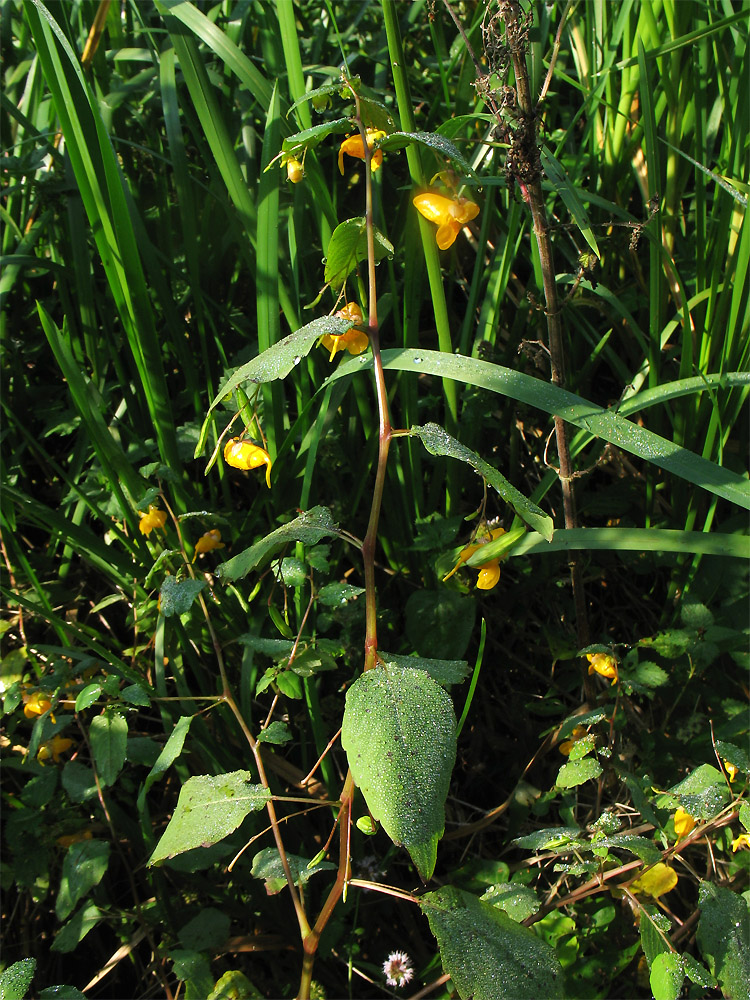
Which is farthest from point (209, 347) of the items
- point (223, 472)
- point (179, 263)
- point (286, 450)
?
point (286, 450)

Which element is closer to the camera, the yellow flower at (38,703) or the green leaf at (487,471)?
the green leaf at (487,471)

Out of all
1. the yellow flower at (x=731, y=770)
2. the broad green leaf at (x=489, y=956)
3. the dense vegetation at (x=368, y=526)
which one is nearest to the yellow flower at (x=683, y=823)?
the dense vegetation at (x=368, y=526)

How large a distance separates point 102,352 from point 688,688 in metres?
1.10

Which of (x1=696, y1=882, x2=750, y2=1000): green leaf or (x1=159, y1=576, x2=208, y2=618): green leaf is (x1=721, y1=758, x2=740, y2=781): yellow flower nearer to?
(x1=696, y1=882, x2=750, y2=1000): green leaf

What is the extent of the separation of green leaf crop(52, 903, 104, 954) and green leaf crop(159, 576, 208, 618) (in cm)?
42

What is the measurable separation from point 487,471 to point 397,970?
732mm

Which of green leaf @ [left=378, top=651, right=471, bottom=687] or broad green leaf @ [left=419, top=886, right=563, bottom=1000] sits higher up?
green leaf @ [left=378, top=651, right=471, bottom=687]

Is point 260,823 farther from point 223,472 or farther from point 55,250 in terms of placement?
point 55,250

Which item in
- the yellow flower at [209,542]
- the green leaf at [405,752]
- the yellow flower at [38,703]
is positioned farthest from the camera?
the yellow flower at [209,542]

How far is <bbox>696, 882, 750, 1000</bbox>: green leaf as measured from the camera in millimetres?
790

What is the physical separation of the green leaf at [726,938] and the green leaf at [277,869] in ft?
1.32

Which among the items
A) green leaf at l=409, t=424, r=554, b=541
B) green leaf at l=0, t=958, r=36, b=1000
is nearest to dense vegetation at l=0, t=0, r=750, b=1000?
green leaf at l=0, t=958, r=36, b=1000

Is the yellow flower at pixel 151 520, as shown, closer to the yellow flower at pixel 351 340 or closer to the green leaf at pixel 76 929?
the yellow flower at pixel 351 340

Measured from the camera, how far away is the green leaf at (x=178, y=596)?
2.84 ft
